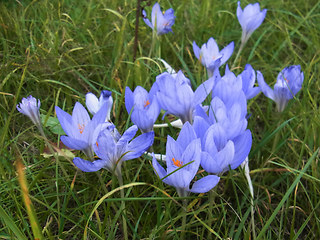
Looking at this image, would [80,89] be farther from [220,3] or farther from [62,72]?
[220,3]

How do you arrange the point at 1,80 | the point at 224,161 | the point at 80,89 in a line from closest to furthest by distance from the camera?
1. the point at 224,161
2. the point at 1,80
3. the point at 80,89

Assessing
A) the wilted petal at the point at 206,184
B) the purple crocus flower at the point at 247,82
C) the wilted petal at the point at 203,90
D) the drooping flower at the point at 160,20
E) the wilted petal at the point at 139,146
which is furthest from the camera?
the drooping flower at the point at 160,20

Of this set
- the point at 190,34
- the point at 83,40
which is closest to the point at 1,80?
the point at 83,40

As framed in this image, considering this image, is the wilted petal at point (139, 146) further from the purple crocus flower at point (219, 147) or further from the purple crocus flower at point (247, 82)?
the purple crocus flower at point (247, 82)

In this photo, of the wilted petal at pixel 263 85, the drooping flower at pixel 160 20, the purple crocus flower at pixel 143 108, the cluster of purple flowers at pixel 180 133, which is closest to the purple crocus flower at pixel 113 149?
the cluster of purple flowers at pixel 180 133

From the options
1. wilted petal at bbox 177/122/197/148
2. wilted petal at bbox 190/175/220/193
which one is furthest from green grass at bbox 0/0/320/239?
wilted petal at bbox 177/122/197/148

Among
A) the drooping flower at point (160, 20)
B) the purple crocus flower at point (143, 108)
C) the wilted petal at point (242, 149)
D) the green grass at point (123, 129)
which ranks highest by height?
the drooping flower at point (160, 20)
